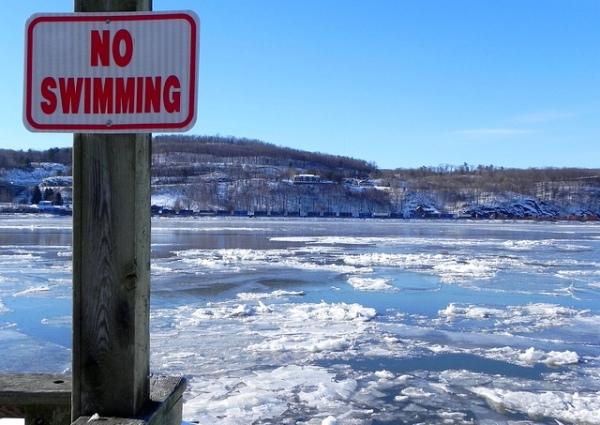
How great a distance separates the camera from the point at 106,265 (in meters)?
1.74

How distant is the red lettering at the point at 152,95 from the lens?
1717 mm

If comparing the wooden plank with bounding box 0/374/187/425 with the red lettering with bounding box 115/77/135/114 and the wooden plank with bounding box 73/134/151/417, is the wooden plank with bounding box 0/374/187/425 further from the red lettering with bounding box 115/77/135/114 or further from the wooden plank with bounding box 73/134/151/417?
the red lettering with bounding box 115/77/135/114

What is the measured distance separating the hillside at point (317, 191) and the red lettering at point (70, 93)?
12435cm

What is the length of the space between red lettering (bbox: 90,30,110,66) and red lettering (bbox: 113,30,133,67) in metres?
0.02

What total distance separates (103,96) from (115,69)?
0.08 meters

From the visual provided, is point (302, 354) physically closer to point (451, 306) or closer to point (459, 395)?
point (459, 395)

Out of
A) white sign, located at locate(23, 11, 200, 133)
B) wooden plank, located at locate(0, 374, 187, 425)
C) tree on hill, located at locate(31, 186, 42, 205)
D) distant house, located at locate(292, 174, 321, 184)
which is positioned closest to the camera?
white sign, located at locate(23, 11, 200, 133)

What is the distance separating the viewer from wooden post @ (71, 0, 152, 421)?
5.69ft

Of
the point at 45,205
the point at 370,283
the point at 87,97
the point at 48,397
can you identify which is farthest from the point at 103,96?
the point at 45,205

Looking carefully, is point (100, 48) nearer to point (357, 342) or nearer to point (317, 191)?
point (357, 342)

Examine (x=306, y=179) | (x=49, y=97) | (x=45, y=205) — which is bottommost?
(x=45, y=205)

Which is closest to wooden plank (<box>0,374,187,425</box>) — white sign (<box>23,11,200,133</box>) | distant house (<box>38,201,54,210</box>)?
white sign (<box>23,11,200,133</box>)

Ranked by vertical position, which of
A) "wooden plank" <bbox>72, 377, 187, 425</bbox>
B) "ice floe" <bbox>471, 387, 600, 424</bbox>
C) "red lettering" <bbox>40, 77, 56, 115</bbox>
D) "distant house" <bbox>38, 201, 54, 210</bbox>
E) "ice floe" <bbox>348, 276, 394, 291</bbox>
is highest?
"red lettering" <bbox>40, 77, 56, 115</bbox>

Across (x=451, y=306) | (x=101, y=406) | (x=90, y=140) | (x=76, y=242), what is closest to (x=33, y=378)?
(x=101, y=406)
